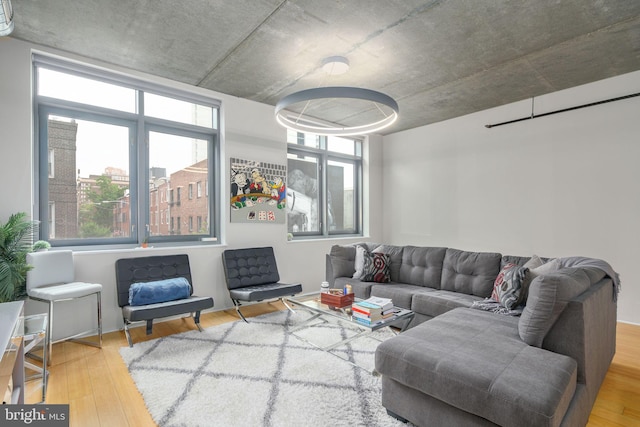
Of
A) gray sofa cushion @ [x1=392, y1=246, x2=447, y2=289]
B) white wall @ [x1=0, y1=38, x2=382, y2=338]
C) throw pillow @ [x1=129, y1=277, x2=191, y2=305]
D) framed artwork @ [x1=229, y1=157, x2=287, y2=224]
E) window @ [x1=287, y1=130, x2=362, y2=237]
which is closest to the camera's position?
white wall @ [x1=0, y1=38, x2=382, y2=338]

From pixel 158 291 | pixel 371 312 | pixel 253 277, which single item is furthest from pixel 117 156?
pixel 371 312

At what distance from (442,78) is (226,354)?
150 inches

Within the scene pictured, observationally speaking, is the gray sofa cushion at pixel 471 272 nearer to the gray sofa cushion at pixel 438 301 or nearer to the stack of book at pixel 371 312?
the gray sofa cushion at pixel 438 301

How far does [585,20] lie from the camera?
8.93 ft

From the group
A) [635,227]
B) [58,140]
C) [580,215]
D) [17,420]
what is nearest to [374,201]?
[580,215]

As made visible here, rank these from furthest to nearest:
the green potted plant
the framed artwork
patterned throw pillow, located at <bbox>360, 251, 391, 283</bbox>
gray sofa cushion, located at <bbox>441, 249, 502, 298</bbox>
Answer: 1. the framed artwork
2. patterned throw pillow, located at <bbox>360, 251, 391, 283</bbox>
3. gray sofa cushion, located at <bbox>441, 249, 502, 298</bbox>
4. the green potted plant

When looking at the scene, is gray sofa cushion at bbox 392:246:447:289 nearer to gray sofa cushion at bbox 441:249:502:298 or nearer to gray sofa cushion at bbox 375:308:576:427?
gray sofa cushion at bbox 441:249:502:298

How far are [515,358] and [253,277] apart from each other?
123 inches

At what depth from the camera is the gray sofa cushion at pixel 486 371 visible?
1.45 m

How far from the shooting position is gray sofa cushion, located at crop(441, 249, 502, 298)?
3269 mm

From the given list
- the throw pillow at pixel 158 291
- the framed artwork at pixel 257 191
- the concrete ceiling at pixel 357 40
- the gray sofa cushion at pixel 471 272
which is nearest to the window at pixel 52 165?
the concrete ceiling at pixel 357 40

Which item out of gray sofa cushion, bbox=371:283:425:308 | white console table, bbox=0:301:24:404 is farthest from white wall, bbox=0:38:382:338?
white console table, bbox=0:301:24:404

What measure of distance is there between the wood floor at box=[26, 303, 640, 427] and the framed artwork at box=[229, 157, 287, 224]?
1.90m

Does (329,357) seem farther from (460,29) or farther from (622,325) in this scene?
(622,325)
